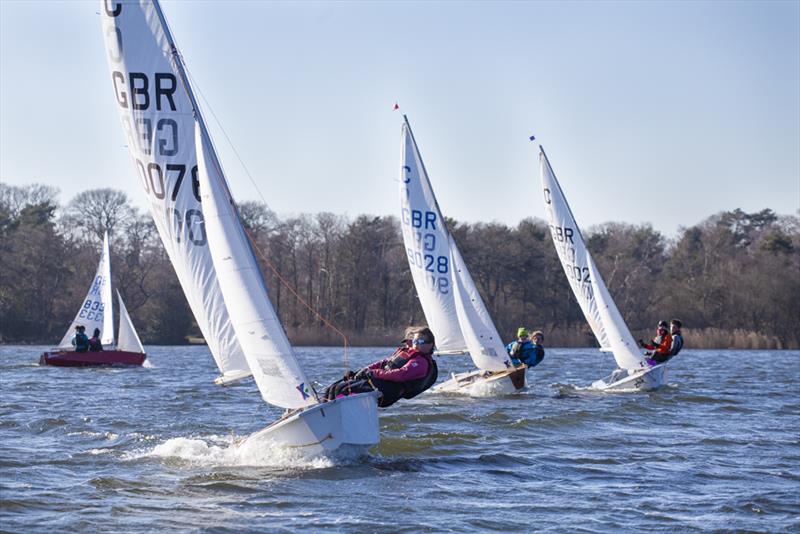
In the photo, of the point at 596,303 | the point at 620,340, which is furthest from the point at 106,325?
the point at 620,340

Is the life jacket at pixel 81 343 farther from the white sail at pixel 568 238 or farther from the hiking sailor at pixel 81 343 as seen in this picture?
the white sail at pixel 568 238

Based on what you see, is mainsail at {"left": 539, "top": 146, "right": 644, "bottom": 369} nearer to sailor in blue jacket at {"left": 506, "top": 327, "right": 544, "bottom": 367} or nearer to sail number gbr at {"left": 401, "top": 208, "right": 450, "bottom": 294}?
sailor in blue jacket at {"left": 506, "top": 327, "right": 544, "bottom": 367}

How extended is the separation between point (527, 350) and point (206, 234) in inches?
374

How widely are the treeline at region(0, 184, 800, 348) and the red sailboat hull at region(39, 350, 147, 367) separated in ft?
58.2

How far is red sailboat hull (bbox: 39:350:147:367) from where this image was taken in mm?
26266

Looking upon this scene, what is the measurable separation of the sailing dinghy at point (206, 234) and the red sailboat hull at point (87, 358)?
16.7 metres

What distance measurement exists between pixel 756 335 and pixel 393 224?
19.9 m

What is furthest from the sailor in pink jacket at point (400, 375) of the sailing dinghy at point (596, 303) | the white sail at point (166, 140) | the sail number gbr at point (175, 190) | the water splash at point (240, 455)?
the sailing dinghy at point (596, 303)

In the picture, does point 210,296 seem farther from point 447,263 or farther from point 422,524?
point 447,263

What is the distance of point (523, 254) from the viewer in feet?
174

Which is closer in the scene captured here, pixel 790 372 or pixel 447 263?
pixel 447 263

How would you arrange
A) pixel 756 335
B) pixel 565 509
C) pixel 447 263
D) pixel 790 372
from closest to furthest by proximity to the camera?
pixel 565 509
pixel 447 263
pixel 790 372
pixel 756 335

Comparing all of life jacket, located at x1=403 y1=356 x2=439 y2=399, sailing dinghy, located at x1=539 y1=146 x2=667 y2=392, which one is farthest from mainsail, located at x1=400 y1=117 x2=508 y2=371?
life jacket, located at x1=403 y1=356 x2=439 y2=399

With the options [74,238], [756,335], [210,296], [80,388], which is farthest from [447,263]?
[74,238]
